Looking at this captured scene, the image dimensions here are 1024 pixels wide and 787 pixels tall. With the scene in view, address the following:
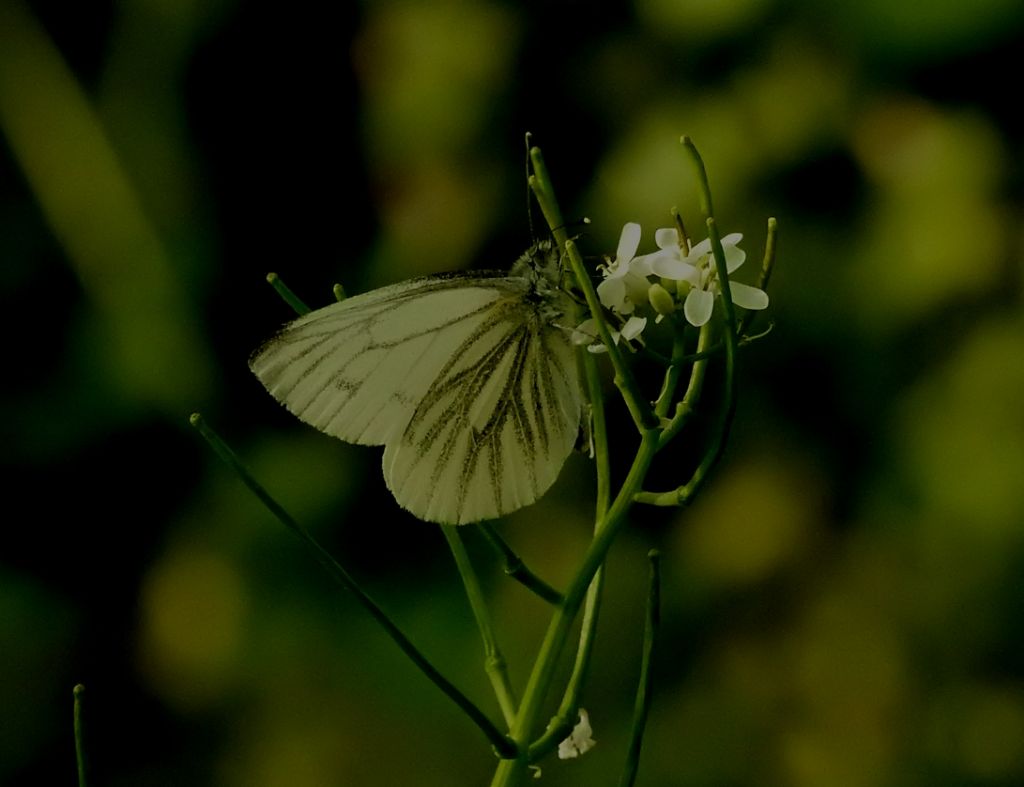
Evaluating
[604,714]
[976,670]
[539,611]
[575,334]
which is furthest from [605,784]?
[575,334]

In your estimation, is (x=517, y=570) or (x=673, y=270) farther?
(x=673, y=270)

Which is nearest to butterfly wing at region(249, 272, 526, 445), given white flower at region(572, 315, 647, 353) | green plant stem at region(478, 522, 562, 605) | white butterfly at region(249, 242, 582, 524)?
white butterfly at region(249, 242, 582, 524)

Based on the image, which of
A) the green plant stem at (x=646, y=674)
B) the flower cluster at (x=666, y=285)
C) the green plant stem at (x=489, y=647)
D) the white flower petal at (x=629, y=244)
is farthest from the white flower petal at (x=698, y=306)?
the green plant stem at (x=489, y=647)

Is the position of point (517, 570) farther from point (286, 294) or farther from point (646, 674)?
point (286, 294)

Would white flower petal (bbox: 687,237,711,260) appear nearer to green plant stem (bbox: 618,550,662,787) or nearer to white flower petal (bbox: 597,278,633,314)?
white flower petal (bbox: 597,278,633,314)

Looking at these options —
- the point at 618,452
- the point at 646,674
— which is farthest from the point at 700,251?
the point at 618,452
